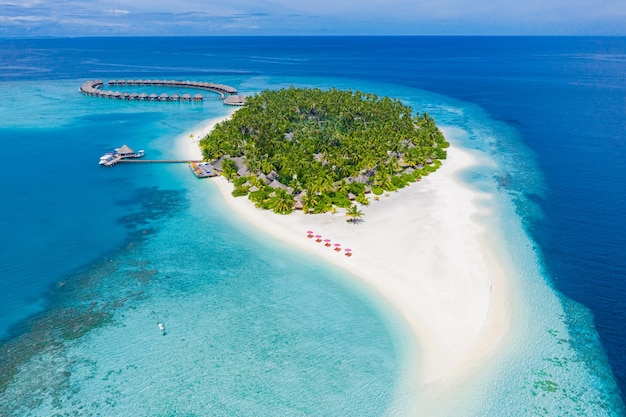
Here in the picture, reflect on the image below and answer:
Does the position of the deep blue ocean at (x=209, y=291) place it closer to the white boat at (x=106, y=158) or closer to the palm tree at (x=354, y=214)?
the white boat at (x=106, y=158)

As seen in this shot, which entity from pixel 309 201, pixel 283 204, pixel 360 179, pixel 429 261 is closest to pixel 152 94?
pixel 360 179

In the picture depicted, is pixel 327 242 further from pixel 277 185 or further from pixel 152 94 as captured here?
pixel 152 94

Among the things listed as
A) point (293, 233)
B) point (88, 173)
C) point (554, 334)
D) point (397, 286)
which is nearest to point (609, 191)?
point (554, 334)

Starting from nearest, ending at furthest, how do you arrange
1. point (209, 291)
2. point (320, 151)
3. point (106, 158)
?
point (209, 291) → point (320, 151) → point (106, 158)

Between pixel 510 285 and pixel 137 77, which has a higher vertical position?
pixel 510 285

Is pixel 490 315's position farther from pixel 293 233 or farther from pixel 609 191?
pixel 609 191

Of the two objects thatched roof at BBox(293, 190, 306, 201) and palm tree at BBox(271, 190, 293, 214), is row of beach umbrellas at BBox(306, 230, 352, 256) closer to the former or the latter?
palm tree at BBox(271, 190, 293, 214)

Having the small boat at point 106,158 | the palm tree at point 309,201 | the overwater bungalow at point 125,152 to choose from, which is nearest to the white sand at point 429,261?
the palm tree at point 309,201

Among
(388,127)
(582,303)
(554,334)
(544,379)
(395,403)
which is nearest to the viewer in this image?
(395,403)
